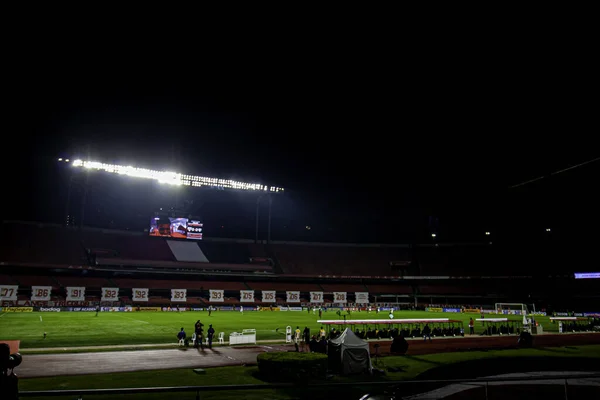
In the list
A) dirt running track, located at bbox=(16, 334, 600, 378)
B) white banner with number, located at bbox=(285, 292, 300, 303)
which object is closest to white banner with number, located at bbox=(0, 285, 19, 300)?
dirt running track, located at bbox=(16, 334, 600, 378)

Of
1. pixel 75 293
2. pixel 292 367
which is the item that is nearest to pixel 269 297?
pixel 75 293

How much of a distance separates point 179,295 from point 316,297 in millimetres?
25323

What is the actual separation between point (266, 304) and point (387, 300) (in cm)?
3118

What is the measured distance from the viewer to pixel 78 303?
196 feet

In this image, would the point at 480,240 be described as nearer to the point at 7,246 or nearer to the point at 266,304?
the point at 266,304

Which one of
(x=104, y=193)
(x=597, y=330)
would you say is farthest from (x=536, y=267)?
(x=104, y=193)

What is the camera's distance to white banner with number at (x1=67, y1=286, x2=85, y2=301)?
59.1m

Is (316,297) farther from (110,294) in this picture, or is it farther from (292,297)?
(110,294)

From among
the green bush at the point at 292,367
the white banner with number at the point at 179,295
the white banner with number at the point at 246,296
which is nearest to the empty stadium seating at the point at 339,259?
the white banner with number at the point at 246,296

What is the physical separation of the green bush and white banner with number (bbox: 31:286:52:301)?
52.1m

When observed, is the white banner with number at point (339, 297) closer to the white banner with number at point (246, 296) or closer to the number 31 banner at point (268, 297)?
the number 31 banner at point (268, 297)

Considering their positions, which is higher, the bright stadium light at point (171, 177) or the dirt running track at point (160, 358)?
the bright stadium light at point (171, 177)

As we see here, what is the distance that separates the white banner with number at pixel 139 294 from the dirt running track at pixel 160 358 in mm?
40787

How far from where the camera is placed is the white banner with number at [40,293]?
56719 millimetres
